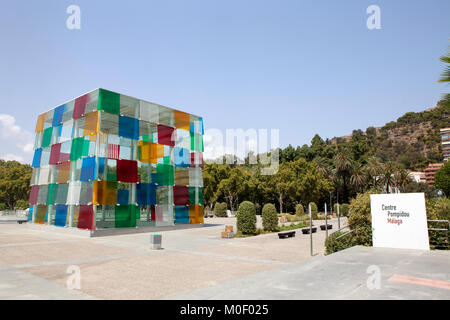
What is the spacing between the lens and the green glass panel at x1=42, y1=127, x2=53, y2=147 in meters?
31.9

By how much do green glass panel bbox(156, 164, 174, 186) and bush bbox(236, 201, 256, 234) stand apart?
9.74m

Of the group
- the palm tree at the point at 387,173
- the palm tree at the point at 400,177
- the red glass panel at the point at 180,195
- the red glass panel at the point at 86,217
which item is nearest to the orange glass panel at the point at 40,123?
the red glass panel at the point at 86,217

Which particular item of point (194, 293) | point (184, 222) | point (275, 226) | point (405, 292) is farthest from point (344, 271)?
point (184, 222)

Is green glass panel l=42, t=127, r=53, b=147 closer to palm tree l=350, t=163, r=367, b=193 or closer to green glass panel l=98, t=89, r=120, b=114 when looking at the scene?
green glass panel l=98, t=89, r=120, b=114

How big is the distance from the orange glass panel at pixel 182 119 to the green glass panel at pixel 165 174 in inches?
189

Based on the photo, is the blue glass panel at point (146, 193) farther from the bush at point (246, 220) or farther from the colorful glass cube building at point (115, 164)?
the bush at point (246, 220)

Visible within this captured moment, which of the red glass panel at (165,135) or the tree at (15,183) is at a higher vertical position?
the red glass panel at (165,135)

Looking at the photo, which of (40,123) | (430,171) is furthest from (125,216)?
(430,171)

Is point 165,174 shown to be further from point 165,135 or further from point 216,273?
point 216,273

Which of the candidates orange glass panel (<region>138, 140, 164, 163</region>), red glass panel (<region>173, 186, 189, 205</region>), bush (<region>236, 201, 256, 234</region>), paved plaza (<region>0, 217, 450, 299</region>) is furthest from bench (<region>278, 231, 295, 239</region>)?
orange glass panel (<region>138, 140, 164, 163</region>)

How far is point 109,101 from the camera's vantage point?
25.7 metres

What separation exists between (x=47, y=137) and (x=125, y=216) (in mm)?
14661

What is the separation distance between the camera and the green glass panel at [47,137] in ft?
105

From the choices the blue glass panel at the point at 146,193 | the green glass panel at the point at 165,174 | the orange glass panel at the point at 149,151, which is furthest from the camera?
the green glass panel at the point at 165,174
